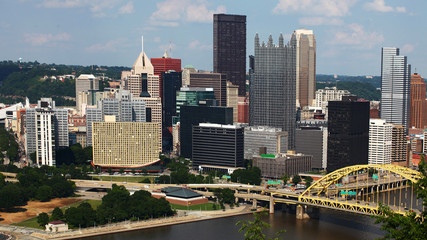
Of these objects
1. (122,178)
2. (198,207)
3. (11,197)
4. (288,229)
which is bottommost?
(288,229)

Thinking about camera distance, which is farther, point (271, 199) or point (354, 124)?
point (354, 124)

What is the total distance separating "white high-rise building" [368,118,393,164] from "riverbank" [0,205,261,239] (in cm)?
5610

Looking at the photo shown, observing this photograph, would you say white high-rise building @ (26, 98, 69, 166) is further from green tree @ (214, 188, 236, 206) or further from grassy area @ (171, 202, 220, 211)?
green tree @ (214, 188, 236, 206)

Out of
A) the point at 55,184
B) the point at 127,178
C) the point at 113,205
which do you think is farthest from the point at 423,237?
the point at 127,178

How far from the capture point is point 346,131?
135875 mm

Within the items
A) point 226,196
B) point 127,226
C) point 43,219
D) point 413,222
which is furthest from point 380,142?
point 413,222

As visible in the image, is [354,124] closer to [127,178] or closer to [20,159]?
[127,178]

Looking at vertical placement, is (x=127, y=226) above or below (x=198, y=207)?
Result: below

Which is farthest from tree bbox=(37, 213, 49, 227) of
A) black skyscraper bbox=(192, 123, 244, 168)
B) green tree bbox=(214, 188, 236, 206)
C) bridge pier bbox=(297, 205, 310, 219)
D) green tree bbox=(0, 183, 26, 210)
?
black skyscraper bbox=(192, 123, 244, 168)

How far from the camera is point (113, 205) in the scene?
101 meters

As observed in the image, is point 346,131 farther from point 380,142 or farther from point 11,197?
point 11,197

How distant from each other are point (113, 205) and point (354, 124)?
55597 millimetres

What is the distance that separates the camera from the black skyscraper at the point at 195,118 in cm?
15400

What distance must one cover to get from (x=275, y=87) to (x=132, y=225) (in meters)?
75.5
